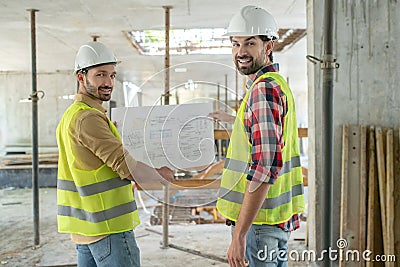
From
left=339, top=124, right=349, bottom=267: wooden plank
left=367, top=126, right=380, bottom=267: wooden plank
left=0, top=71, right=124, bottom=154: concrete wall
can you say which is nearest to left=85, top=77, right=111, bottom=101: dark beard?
left=339, top=124, right=349, bottom=267: wooden plank

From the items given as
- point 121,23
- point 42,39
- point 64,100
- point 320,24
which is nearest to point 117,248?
point 320,24

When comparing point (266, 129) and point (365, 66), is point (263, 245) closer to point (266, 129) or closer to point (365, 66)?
point (266, 129)

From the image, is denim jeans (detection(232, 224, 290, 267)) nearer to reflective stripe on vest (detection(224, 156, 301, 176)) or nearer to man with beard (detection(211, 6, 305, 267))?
man with beard (detection(211, 6, 305, 267))

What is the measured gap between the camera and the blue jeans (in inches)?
77.1

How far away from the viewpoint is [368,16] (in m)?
3.68

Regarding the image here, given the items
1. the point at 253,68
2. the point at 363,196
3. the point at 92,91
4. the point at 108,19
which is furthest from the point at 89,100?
the point at 108,19

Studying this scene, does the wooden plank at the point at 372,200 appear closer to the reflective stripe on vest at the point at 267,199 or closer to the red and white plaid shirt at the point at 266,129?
the reflective stripe on vest at the point at 267,199

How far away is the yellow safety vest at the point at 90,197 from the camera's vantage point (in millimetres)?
1967

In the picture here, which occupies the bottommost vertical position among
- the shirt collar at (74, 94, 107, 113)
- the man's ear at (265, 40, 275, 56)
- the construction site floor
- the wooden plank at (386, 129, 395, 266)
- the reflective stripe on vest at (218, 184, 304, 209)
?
the construction site floor

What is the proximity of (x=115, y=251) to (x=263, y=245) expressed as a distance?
0.74 m

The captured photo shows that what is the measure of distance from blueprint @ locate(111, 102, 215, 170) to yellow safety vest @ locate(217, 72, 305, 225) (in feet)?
0.36

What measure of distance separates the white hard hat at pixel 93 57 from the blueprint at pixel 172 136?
0.51 meters

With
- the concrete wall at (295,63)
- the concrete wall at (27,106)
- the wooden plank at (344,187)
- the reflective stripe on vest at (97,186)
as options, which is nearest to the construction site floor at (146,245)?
the wooden plank at (344,187)

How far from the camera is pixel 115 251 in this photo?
1966 millimetres
